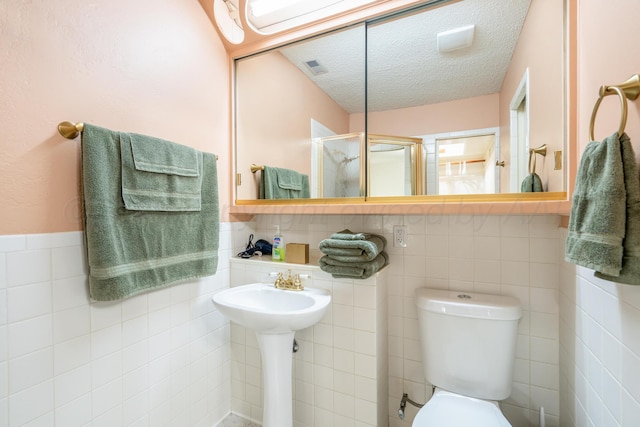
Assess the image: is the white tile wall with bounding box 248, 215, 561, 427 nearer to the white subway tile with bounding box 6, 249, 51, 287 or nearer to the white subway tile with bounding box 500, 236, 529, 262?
the white subway tile with bounding box 500, 236, 529, 262

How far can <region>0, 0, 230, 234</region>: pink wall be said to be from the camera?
2.77 feet

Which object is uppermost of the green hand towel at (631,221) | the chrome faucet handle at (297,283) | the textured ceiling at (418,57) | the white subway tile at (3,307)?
the textured ceiling at (418,57)

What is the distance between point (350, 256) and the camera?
125cm

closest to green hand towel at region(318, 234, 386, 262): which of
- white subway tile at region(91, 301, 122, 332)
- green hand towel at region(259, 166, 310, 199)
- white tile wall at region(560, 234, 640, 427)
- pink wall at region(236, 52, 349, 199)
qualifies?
green hand towel at region(259, 166, 310, 199)

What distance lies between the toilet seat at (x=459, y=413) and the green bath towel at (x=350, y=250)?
0.62 m

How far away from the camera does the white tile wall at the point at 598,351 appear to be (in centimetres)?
68

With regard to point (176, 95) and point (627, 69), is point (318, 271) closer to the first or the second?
point (176, 95)

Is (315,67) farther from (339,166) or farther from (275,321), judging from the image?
(275,321)

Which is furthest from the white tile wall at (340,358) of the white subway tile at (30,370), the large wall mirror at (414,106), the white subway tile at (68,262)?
the white subway tile at (30,370)

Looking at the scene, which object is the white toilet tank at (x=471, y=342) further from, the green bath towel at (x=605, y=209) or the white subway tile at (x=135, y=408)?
the white subway tile at (x=135, y=408)

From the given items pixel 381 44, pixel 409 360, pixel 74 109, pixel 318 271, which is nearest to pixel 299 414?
pixel 409 360

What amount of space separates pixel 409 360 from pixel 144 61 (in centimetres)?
192

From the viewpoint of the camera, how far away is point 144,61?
1.21 m

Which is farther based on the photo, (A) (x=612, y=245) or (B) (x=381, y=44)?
(B) (x=381, y=44)
